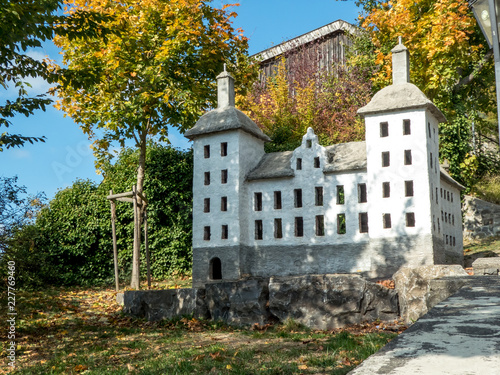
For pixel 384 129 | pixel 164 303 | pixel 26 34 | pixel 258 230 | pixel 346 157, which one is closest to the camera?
pixel 26 34

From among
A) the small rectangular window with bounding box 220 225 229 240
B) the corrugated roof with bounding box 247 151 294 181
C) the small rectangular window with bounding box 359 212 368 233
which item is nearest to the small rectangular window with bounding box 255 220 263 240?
the small rectangular window with bounding box 220 225 229 240

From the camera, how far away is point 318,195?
74.2ft

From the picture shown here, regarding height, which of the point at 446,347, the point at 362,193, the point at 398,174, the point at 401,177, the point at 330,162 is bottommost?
the point at 446,347

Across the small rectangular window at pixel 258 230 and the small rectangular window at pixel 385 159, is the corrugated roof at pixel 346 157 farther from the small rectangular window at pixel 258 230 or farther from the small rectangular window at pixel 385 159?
the small rectangular window at pixel 258 230

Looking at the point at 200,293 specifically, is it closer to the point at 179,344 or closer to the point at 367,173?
the point at 179,344

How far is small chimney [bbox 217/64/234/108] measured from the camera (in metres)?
23.9

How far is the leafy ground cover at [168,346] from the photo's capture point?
809 centimetres

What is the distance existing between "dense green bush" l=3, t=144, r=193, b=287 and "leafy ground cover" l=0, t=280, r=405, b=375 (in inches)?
309

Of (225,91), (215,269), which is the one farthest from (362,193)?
(225,91)

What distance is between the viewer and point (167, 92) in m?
22.7

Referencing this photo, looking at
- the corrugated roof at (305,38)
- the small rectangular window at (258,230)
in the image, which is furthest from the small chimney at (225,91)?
the corrugated roof at (305,38)

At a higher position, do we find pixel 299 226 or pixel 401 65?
pixel 401 65

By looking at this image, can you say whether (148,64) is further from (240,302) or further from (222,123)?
(240,302)

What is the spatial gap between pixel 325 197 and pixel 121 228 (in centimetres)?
1048
